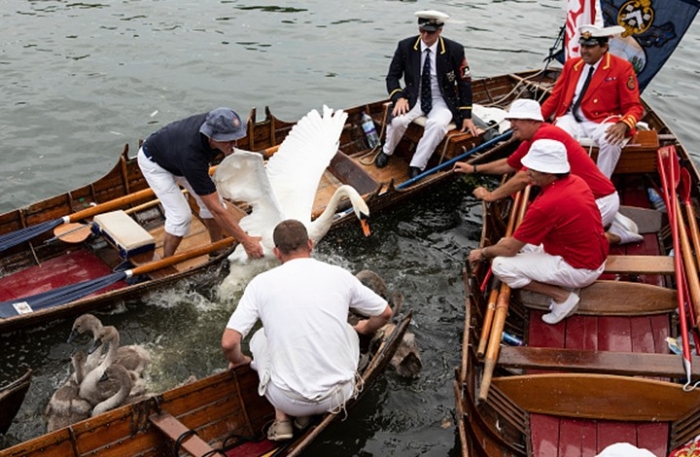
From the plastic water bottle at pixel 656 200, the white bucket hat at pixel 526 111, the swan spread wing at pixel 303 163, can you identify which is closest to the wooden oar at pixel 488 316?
the white bucket hat at pixel 526 111

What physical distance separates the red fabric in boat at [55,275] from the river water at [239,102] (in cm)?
65

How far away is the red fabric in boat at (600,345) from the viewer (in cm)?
666

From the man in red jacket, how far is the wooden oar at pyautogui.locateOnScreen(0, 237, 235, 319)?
5.88 m

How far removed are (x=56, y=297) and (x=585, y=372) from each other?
249 inches

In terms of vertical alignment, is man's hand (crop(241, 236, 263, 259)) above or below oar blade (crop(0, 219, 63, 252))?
above

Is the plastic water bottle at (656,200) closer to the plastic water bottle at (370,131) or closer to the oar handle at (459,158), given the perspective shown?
the oar handle at (459,158)

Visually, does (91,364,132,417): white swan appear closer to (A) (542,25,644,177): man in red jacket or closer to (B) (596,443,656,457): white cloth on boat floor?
(B) (596,443,656,457): white cloth on boat floor

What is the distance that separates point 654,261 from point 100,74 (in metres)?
14.4

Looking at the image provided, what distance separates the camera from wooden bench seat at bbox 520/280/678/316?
810 centimetres

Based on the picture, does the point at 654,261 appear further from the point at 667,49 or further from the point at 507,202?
the point at 667,49

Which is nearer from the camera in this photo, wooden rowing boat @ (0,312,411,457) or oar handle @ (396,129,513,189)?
wooden rowing boat @ (0,312,411,457)

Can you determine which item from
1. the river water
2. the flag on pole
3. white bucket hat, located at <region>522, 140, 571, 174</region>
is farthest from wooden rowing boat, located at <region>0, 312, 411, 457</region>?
the flag on pole

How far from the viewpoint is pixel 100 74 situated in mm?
17469

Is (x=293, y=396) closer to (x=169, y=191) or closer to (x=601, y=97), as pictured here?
(x=169, y=191)
